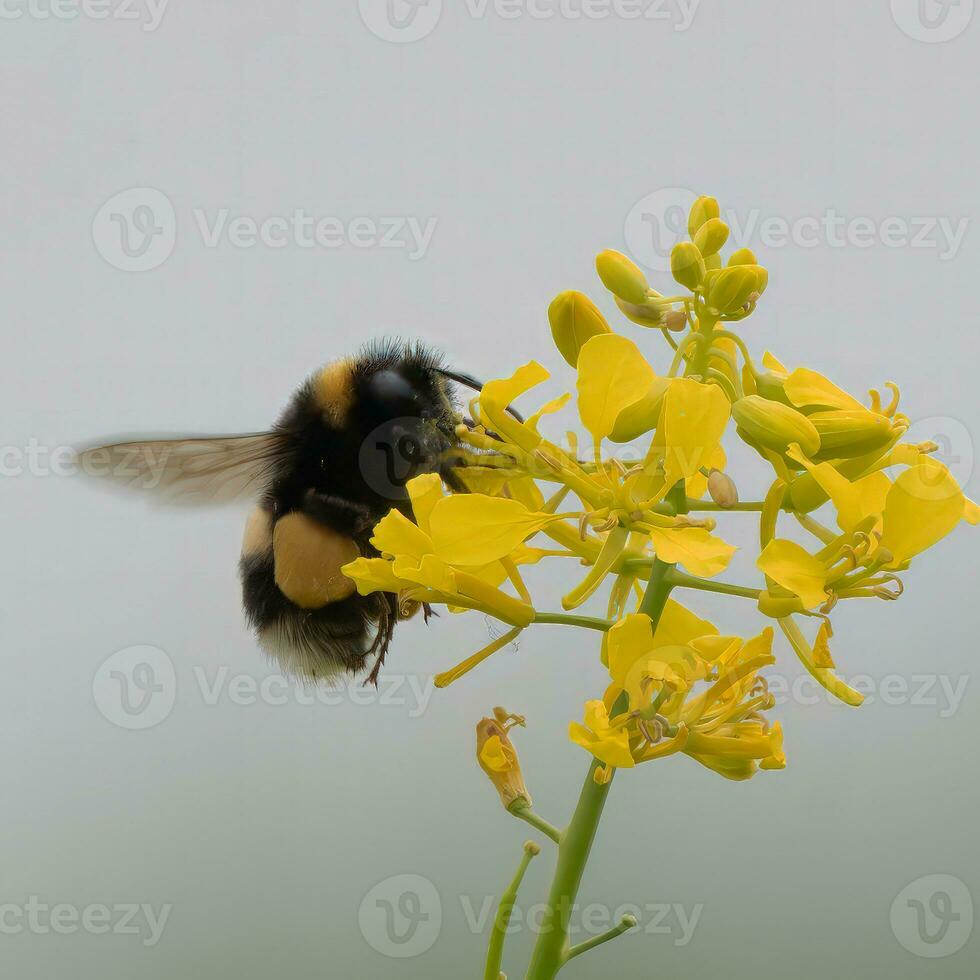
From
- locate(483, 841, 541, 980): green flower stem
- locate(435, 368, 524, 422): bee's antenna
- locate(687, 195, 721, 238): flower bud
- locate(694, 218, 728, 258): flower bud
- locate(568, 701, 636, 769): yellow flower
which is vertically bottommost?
locate(483, 841, 541, 980): green flower stem

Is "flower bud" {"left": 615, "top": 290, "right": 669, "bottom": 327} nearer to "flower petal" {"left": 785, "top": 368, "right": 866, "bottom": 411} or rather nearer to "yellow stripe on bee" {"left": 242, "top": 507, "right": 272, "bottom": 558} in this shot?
"flower petal" {"left": 785, "top": 368, "right": 866, "bottom": 411}

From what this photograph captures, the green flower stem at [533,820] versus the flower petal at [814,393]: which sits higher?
the flower petal at [814,393]

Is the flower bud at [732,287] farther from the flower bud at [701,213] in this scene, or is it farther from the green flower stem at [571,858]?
the green flower stem at [571,858]

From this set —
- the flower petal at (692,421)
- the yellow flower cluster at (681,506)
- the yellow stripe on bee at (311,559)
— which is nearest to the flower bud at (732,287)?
the yellow flower cluster at (681,506)

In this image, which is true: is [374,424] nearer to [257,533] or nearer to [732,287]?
[257,533]

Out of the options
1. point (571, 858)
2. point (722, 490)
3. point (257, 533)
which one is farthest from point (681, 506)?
point (257, 533)

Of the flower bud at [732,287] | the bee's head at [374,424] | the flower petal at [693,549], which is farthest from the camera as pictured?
the bee's head at [374,424]

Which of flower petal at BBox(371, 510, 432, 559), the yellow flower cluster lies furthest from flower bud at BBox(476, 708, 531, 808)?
flower petal at BBox(371, 510, 432, 559)
